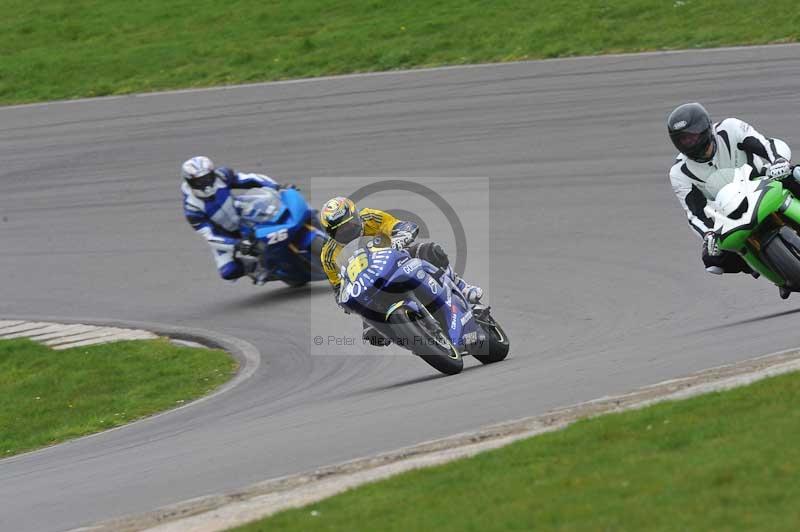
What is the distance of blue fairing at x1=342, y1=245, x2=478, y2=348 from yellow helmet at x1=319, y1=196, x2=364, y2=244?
31 cm

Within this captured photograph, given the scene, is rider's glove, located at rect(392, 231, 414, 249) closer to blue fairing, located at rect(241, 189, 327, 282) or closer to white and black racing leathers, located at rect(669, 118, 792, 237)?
white and black racing leathers, located at rect(669, 118, 792, 237)

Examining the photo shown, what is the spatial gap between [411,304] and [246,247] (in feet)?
20.7

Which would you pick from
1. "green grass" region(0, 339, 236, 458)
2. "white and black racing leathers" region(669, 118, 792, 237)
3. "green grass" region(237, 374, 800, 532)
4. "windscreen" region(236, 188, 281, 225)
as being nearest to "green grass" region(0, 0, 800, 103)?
"windscreen" region(236, 188, 281, 225)

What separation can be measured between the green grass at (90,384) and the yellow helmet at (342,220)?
112 inches

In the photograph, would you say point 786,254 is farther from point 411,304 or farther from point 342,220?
point 342,220

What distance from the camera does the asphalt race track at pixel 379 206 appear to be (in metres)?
9.79

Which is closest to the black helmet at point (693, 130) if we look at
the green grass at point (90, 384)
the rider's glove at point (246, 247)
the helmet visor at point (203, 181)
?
the green grass at point (90, 384)

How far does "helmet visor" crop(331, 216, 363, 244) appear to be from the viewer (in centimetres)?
1169

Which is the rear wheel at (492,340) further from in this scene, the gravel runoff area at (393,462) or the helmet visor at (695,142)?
the gravel runoff area at (393,462)

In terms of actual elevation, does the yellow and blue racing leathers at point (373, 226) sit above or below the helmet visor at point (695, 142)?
below

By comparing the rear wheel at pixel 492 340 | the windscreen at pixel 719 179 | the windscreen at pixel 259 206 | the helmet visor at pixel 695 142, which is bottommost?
the windscreen at pixel 259 206

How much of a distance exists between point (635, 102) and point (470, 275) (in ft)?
21.0

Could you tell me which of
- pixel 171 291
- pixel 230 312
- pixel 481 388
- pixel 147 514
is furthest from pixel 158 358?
pixel 147 514

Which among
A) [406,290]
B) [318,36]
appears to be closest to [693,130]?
[406,290]
